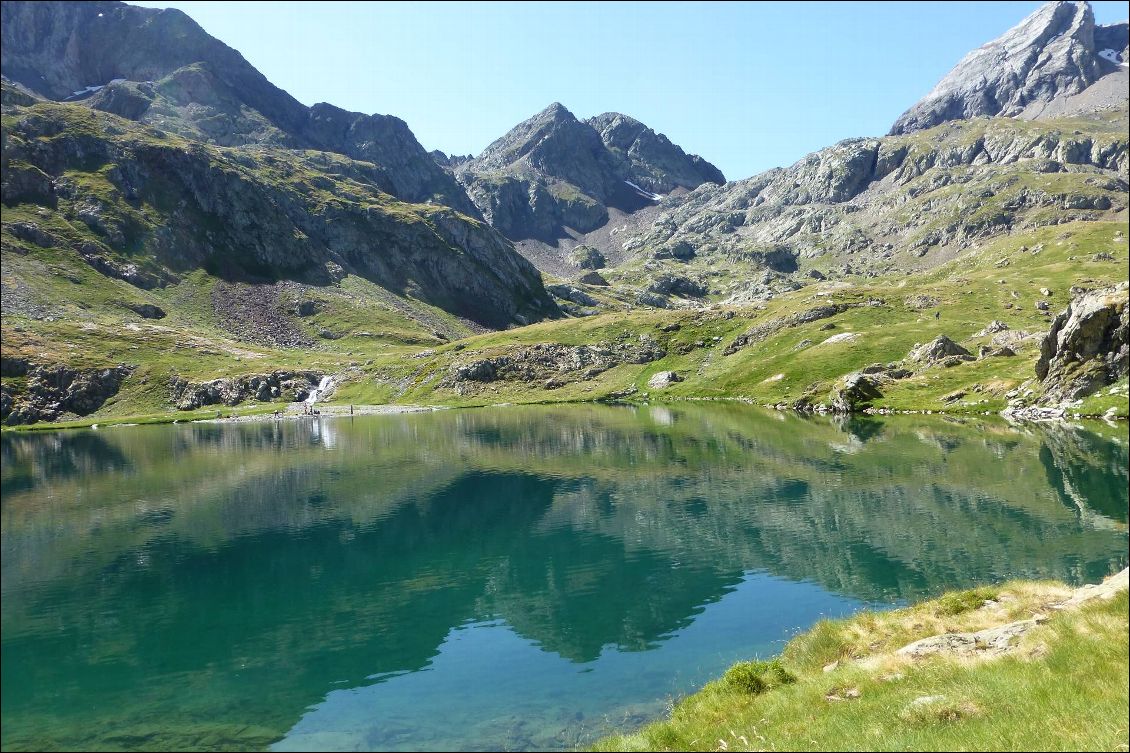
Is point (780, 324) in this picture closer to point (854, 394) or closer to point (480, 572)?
point (854, 394)

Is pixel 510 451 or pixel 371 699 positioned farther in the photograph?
pixel 510 451

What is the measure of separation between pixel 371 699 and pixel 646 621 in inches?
539

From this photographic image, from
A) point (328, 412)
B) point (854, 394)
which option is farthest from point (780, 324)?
point (328, 412)

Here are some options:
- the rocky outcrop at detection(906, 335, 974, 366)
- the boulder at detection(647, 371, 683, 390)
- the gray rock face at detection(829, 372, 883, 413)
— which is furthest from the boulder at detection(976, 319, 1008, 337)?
the boulder at detection(647, 371, 683, 390)

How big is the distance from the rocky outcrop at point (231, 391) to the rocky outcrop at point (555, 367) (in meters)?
48.4

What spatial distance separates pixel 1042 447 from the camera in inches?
2726

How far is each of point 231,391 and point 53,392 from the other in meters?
42.6

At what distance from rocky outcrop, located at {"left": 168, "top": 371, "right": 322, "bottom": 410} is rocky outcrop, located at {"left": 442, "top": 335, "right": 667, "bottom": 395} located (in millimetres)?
48386

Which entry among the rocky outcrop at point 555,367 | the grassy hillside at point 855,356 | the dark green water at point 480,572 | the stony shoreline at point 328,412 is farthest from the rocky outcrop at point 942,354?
the stony shoreline at point 328,412

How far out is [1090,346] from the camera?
88.1 meters

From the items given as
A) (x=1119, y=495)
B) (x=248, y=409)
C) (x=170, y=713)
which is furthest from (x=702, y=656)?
(x=248, y=409)

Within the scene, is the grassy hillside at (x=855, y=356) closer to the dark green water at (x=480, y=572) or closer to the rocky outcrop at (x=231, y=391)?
the rocky outcrop at (x=231, y=391)

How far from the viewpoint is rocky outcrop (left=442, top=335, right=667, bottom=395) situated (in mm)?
192363

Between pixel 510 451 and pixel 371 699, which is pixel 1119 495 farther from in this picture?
pixel 510 451
